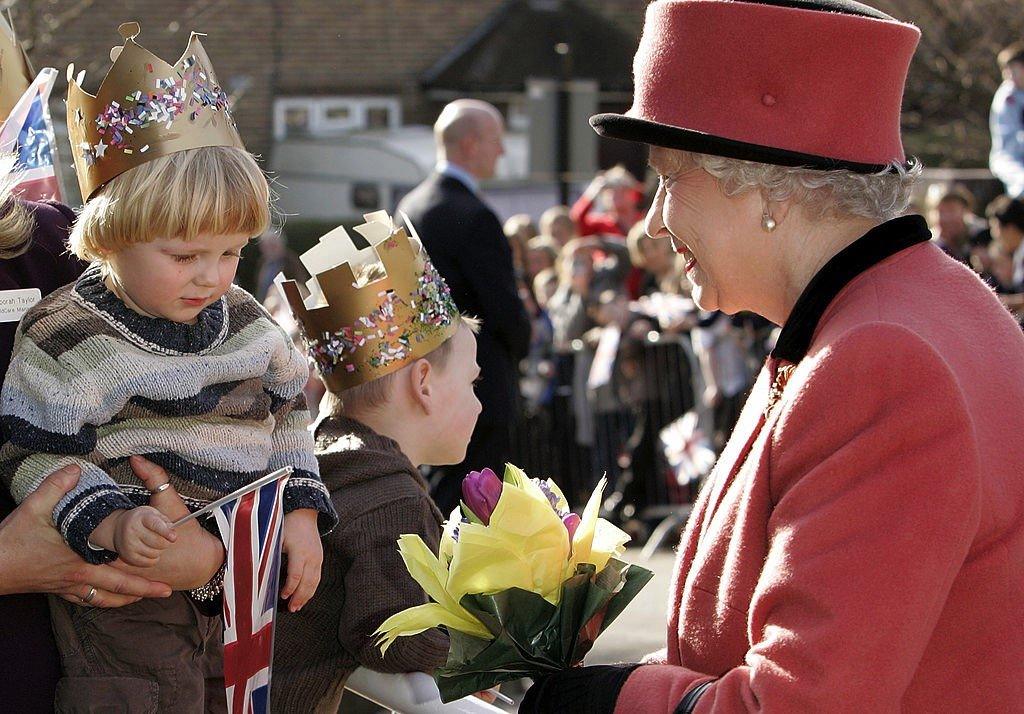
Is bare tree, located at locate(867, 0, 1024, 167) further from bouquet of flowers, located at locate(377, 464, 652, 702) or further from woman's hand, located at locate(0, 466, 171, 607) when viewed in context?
woman's hand, located at locate(0, 466, 171, 607)

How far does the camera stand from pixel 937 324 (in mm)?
1995

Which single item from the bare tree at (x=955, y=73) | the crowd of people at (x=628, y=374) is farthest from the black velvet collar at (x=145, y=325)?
the bare tree at (x=955, y=73)

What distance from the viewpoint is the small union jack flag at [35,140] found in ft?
9.72

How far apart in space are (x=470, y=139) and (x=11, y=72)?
3.79 metres

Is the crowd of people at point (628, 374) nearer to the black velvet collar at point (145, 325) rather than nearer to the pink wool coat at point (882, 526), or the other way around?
the black velvet collar at point (145, 325)

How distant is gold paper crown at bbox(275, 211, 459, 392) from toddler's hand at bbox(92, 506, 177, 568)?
0.90m

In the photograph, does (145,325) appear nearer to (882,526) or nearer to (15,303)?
(15,303)

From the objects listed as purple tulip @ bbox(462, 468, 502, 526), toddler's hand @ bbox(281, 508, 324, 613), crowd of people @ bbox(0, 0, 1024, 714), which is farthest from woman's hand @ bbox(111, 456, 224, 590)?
purple tulip @ bbox(462, 468, 502, 526)

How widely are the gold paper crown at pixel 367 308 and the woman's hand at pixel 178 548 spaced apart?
759mm

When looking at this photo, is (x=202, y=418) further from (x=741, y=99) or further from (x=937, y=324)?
(x=937, y=324)

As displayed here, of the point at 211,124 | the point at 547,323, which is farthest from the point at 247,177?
the point at 547,323

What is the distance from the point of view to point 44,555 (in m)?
2.43

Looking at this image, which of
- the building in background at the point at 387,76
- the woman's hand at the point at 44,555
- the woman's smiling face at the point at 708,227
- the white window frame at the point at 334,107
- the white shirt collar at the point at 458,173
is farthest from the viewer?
the white window frame at the point at 334,107

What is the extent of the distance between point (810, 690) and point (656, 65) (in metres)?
0.98
